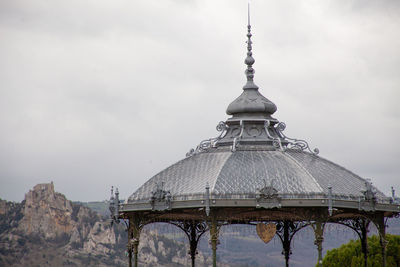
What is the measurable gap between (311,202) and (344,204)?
6.24 ft

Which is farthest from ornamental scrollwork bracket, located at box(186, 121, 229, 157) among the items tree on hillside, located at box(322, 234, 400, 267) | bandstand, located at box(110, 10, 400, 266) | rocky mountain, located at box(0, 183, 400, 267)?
rocky mountain, located at box(0, 183, 400, 267)

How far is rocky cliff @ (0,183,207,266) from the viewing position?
171 m

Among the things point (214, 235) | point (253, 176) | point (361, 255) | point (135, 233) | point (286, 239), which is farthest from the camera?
point (361, 255)

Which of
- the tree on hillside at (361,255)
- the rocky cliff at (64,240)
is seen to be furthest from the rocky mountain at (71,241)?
the tree on hillside at (361,255)

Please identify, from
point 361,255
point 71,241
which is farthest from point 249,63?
point 71,241

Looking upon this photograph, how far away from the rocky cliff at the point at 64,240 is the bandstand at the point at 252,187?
12175cm

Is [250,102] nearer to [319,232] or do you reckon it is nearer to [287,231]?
[319,232]

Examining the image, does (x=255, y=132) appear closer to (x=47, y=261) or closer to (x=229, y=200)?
(x=229, y=200)

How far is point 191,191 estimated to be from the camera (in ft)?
127

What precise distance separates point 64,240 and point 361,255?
4768 inches

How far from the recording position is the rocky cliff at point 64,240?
170750 millimetres

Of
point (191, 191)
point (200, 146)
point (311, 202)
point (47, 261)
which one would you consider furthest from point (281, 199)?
point (47, 261)

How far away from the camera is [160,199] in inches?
1538

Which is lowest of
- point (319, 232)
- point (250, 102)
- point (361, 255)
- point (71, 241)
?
point (361, 255)
